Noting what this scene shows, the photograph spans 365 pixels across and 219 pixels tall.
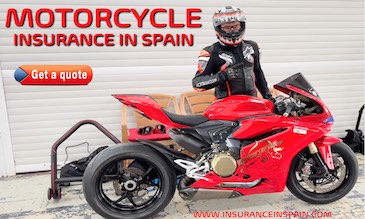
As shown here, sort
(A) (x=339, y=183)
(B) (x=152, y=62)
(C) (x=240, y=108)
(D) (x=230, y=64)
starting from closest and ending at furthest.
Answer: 1. (C) (x=240, y=108)
2. (D) (x=230, y=64)
3. (A) (x=339, y=183)
4. (B) (x=152, y=62)

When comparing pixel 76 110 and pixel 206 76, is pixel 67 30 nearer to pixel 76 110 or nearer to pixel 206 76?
pixel 76 110

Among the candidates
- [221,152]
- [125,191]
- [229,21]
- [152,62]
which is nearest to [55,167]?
[125,191]

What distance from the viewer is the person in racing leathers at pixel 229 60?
2463 millimetres

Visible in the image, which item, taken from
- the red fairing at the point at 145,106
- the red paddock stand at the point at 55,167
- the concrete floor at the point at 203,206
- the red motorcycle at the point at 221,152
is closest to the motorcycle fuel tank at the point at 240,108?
the red motorcycle at the point at 221,152

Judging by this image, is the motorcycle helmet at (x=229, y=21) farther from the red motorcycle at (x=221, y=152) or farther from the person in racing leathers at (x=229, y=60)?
the red motorcycle at (x=221, y=152)

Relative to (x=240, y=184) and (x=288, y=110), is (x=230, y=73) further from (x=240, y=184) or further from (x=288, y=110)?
(x=240, y=184)

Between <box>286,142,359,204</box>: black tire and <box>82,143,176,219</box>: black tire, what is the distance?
1.06 meters

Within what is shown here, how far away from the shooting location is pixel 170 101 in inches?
158

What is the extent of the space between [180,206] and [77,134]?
1.71 meters

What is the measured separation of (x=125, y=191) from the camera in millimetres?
2613

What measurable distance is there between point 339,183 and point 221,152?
1203 millimetres

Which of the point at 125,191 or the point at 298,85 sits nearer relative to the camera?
the point at 298,85

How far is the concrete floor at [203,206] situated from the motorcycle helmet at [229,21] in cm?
146

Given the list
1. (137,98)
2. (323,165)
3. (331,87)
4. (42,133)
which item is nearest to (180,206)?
(137,98)
